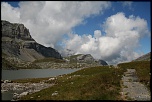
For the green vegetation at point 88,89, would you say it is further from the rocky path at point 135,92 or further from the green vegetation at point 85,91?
the rocky path at point 135,92

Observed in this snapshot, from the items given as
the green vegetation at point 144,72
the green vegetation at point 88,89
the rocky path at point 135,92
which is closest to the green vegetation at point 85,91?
the green vegetation at point 88,89

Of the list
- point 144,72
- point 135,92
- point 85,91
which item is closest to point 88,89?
point 85,91

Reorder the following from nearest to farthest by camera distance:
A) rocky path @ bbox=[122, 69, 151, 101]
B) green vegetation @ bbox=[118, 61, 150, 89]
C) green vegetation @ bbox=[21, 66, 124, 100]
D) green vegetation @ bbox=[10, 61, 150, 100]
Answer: rocky path @ bbox=[122, 69, 151, 101] → green vegetation @ bbox=[21, 66, 124, 100] → green vegetation @ bbox=[10, 61, 150, 100] → green vegetation @ bbox=[118, 61, 150, 89]

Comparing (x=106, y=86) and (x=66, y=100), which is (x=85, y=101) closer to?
(x=66, y=100)

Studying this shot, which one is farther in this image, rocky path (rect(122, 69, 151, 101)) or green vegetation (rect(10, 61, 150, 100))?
green vegetation (rect(10, 61, 150, 100))

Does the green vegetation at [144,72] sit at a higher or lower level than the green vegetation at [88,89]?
higher

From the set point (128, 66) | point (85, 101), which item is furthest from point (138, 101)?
point (128, 66)

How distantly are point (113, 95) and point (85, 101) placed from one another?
5.95 metres

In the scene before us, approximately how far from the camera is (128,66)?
97.8 meters

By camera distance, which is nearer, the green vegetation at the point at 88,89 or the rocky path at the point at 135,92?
the rocky path at the point at 135,92

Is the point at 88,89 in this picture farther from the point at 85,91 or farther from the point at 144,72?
the point at 144,72

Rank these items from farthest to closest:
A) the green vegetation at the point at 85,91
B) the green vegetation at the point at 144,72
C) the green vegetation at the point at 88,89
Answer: the green vegetation at the point at 144,72, the green vegetation at the point at 88,89, the green vegetation at the point at 85,91

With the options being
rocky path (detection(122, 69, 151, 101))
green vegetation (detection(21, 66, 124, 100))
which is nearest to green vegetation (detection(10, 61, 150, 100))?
green vegetation (detection(21, 66, 124, 100))

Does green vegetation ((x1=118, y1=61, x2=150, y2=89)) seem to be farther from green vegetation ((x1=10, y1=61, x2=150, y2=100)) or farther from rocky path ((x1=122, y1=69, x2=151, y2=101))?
rocky path ((x1=122, y1=69, x2=151, y2=101))
